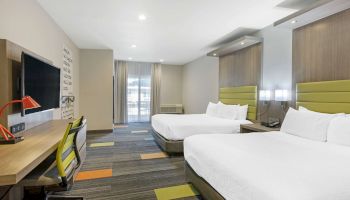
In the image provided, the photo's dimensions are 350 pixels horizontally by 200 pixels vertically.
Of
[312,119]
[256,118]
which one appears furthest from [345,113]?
[256,118]

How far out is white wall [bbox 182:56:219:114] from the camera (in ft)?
19.0

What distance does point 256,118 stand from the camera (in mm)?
3912

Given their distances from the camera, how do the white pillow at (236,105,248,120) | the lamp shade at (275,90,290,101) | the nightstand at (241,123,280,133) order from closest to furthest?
1. the nightstand at (241,123,280,133)
2. the lamp shade at (275,90,290,101)
3. the white pillow at (236,105,248,120)

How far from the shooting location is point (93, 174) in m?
2.81

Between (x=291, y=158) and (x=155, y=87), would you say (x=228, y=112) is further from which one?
(x=155, y=87)

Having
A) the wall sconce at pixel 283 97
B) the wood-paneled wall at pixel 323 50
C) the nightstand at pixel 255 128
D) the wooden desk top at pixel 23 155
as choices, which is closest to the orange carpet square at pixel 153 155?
the nightstand at pixel 255 128

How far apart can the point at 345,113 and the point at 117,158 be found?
11.6ft

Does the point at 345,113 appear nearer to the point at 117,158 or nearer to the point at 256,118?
the point at 256,118

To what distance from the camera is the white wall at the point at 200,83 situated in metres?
5.79

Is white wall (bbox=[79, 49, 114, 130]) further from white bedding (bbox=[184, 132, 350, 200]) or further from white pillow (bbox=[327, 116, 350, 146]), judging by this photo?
white pillow (bbox=[327, 116, 350, 146])

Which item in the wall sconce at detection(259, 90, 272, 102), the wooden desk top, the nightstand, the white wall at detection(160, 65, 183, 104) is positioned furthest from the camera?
the white wall at detection(160, 65, 183, 104)

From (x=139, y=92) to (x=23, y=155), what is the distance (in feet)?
21.9

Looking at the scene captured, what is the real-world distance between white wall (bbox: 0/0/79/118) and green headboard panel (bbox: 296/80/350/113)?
399 cm

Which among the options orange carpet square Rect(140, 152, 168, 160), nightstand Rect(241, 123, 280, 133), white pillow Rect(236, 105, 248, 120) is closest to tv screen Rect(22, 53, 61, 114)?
orange carpet square Rect(140, 152, 168, 160)
